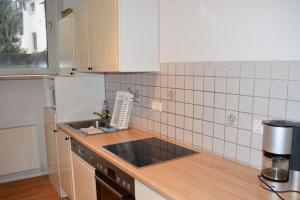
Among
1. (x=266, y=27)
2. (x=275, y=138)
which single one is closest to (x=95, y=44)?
(x=266, y=27)

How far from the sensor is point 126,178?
4.95ft

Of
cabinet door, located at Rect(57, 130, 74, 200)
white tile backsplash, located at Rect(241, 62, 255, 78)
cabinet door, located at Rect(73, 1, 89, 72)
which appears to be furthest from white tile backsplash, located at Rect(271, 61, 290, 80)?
cabinet door, located at Rect(57, 130, 74, 200)

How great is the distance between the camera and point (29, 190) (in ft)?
10.2

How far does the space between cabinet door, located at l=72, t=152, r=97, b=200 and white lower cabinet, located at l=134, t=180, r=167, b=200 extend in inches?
24.6

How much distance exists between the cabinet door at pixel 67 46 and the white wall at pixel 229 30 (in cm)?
118

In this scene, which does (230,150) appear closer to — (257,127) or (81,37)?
(257,127)

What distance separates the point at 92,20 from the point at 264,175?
5.89 ft

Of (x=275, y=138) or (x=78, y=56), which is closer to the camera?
(x=275, y=138)

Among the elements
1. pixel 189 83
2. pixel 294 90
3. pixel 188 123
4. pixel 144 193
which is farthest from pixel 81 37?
pixel 294 90

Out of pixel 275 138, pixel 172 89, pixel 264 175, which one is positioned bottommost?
pixel 264 175

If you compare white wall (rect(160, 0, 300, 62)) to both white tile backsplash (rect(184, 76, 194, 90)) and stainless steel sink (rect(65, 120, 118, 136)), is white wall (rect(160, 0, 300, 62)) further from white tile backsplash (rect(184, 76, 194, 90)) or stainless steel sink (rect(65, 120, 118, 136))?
stainless steel sink (rect(65, 120, 118, 136))

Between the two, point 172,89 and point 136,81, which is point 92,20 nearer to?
point 136,81

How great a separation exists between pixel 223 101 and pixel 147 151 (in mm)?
623

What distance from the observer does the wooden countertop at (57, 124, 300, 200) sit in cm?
114
